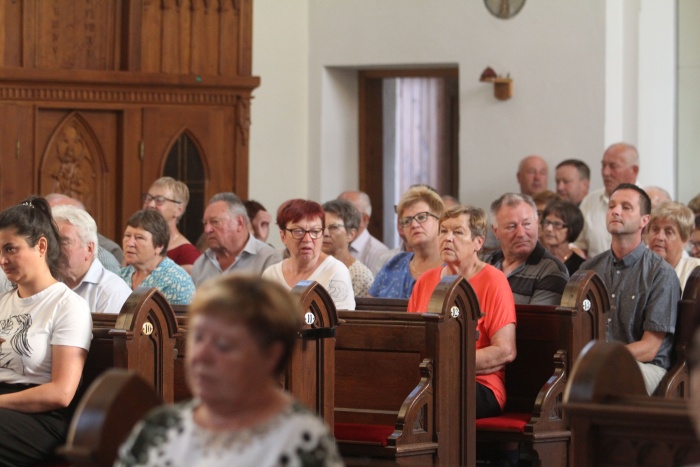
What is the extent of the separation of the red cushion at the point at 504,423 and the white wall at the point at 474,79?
15.4 feet

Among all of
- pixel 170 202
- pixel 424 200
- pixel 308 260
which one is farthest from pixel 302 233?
pixel 170 202

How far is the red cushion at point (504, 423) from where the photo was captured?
504 cm

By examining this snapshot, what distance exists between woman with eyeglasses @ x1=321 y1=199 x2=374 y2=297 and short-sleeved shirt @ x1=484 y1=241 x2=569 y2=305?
3.78 ft

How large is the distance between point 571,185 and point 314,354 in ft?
15.6

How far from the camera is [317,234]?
5738 mm

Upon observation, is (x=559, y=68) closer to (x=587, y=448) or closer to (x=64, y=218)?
(x=64, y=218)

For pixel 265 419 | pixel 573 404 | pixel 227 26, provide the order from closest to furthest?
pixel 265 419
pixel 573 404
pixel 227 26

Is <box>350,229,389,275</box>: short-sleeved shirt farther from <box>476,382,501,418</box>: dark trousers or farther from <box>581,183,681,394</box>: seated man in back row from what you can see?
<box>476,382,501,418</box>: dark trousers

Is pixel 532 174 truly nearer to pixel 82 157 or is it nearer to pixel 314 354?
pixel 82 157

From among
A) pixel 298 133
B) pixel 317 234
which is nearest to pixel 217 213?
pixel 317 234

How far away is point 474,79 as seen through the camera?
395 inches

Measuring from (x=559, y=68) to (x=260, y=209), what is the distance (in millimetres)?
2831

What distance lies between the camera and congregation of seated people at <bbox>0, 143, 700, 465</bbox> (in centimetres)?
425

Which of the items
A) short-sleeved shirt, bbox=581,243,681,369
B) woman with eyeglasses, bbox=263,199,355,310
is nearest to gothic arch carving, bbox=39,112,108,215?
woman with eyeglasses, bbox=263,199,355,310
